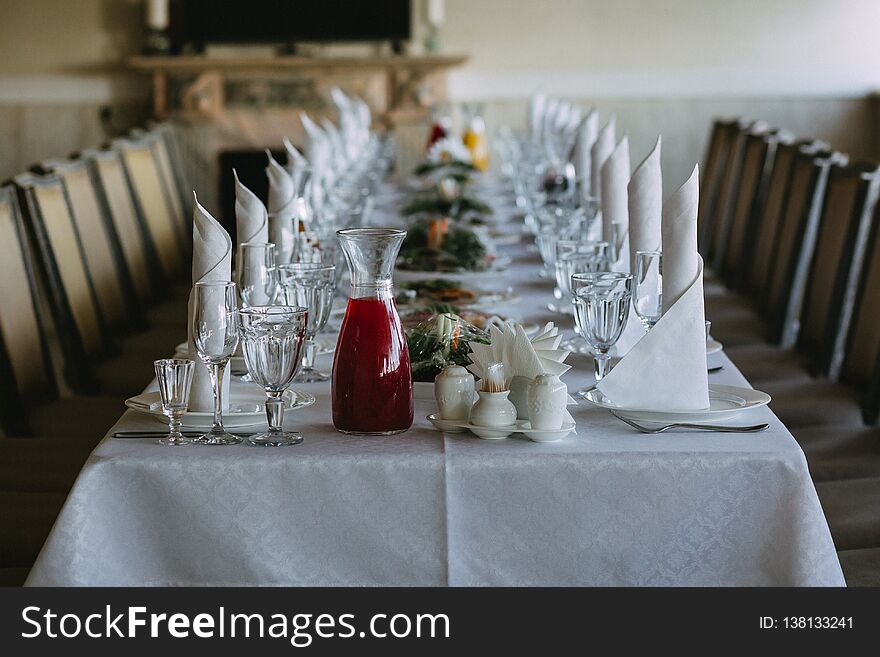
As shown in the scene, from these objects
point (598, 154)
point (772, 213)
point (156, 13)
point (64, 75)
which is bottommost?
point (772, 213)

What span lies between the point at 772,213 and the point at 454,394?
109 inches

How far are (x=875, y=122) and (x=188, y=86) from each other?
453cm

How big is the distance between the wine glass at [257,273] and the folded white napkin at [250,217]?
132 mm

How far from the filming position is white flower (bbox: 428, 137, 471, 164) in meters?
5.34

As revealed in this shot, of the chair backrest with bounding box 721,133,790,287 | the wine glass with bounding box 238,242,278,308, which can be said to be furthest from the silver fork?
the chair backrest with bounding box 721,133,790,287

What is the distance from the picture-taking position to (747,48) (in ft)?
25.8

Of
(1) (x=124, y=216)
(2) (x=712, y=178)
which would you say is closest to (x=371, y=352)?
(1) (x=124, y=216)

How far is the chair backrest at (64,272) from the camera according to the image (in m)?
3.04

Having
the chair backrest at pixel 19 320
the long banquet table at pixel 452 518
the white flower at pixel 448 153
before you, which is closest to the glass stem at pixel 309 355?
the long banquet table at pixel 452 518

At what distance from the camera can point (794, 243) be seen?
373 centimetres

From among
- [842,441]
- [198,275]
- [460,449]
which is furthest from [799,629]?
[842,441]

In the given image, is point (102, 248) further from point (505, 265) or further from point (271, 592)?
point (271, 592)

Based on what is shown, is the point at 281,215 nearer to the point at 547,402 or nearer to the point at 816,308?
the point at 547,402

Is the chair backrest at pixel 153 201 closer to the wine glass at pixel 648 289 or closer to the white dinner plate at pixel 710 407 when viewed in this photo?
the wine glass at pixel 648 289
